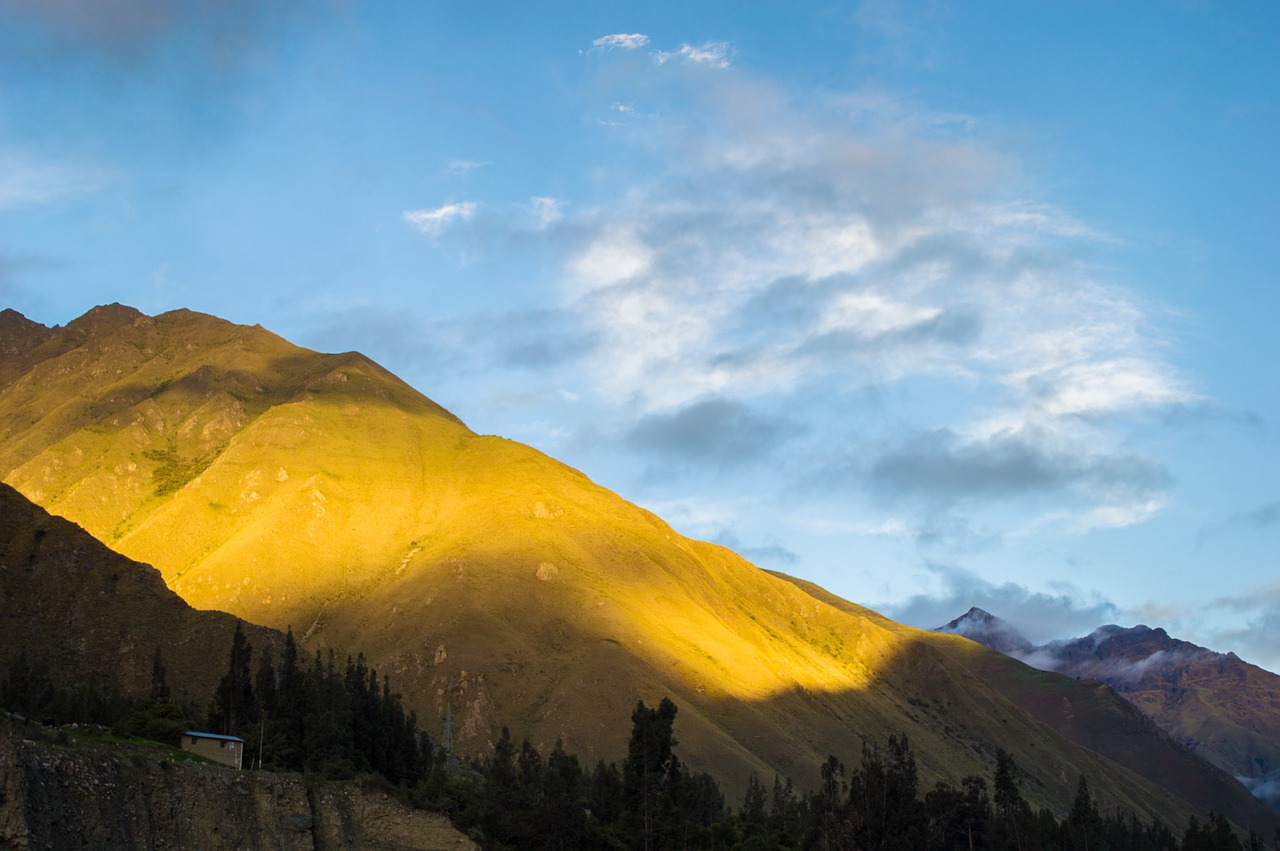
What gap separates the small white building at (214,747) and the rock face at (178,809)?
16.4 feet

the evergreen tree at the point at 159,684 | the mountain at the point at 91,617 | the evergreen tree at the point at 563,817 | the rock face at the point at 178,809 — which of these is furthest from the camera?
the mountain at the point at 91,617

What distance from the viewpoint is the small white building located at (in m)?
78.4

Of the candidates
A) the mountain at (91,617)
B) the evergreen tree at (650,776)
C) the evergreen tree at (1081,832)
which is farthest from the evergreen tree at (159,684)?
the evergreen tree at (1081,832)

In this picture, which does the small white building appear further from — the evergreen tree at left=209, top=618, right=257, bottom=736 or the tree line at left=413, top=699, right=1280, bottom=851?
the tree line at left=413, top=699, right=1280, bottom=851

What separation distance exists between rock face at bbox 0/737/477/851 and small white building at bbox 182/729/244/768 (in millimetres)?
4984

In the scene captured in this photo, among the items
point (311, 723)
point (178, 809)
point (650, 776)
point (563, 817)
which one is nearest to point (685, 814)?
→ point (650, 776)

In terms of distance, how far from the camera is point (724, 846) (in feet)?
379

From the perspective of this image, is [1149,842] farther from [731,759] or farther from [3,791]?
[3,791]

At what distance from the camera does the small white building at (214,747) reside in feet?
257

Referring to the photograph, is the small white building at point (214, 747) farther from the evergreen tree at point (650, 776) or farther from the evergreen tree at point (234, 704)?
the evergreen tree at point (650, 776)

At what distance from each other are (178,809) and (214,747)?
1353 centimetres

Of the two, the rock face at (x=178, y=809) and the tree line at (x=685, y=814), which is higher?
the tree line at (x=685, y=814)

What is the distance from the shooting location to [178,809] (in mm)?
66250

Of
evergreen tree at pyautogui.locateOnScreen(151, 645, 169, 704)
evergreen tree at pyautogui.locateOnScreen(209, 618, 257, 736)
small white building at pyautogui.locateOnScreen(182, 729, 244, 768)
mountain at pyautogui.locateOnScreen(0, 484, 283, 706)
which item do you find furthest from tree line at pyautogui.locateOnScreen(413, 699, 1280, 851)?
mountain at pyautogui.locateOnScreen(0, 484, 283, 706)
